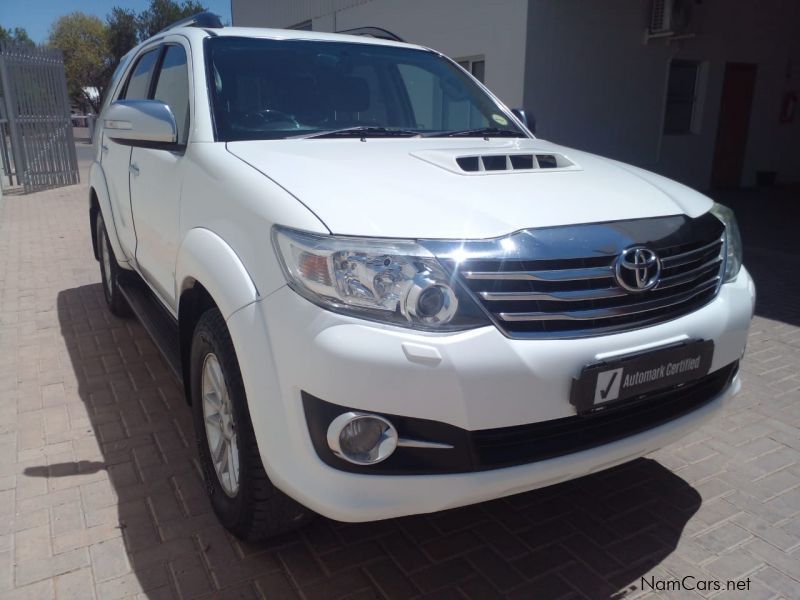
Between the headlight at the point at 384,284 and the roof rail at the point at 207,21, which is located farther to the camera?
the roof rail at the point at 207,21

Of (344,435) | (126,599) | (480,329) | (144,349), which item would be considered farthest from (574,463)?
(144,349)

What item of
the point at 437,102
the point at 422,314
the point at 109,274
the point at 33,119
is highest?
the point at 437,102

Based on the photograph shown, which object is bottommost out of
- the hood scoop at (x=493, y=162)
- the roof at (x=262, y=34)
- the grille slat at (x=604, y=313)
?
the grille slat at (x=604, y=313)

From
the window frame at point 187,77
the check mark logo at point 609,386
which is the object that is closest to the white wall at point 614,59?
the window frame at point 187,77

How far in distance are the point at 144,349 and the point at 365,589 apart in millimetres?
2724

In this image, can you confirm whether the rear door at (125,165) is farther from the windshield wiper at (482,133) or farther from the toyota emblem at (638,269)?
the toyota emblem at (638,269)

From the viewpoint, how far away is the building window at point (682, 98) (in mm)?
11766

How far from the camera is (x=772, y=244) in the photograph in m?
8.25

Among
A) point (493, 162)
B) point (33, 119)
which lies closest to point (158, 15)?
point (33, 119)

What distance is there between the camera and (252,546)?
245 cm

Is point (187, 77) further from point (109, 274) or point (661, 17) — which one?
point (661, 17)

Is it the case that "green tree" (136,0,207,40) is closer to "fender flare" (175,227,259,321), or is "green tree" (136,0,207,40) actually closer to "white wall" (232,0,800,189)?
"white wall" (232,0,800,189)

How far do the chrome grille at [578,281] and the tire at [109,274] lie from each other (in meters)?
3.50

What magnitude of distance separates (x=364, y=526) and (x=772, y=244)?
760cm
